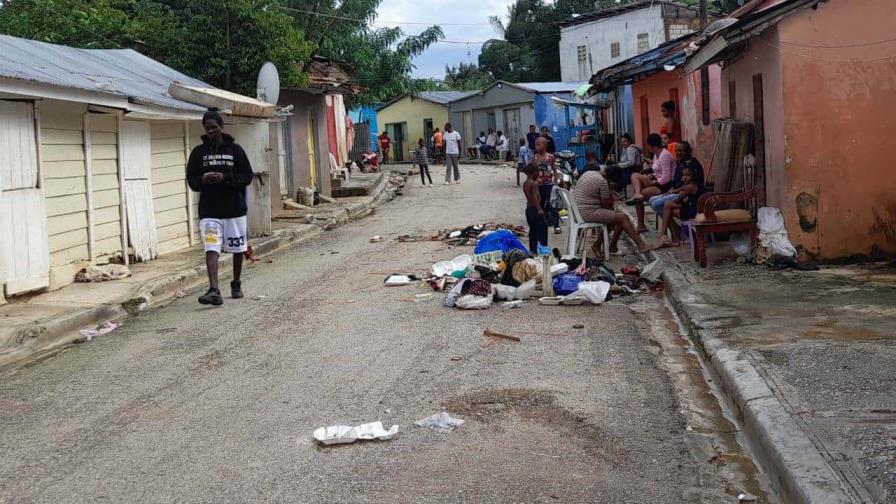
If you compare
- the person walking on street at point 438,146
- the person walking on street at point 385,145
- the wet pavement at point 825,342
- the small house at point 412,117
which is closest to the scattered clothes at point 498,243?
the wet pavement at point 825,342

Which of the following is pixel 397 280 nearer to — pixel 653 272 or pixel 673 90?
pixel 653 272

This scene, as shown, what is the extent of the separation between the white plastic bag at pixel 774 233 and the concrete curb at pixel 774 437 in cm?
341

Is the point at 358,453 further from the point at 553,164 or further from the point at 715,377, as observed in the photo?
the point at 553,164

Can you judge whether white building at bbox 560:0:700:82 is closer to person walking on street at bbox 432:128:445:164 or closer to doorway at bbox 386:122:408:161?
person walking on street at bbox 432:128:445:164

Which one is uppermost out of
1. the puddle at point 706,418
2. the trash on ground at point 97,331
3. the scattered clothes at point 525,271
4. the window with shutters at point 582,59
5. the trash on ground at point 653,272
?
the window with shutters at point 582,59

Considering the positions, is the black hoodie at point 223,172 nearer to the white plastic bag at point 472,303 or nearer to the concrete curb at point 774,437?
the white plastic bag at point 472,303

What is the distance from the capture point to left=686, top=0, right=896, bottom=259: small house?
1091cm

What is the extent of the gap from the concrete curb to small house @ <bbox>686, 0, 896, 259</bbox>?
376 cm

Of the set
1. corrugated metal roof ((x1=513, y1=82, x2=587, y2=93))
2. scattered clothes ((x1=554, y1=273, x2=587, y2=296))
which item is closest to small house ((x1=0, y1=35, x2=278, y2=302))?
scattered clothes ((x1=554, y1=273, x2=587, y2=296))

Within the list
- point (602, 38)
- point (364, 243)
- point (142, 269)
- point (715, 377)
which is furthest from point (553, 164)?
point (602, 38)

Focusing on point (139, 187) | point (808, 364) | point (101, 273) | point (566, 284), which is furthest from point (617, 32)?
point (808, 364)

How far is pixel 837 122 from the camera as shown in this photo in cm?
1099

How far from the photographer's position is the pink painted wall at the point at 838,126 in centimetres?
1091

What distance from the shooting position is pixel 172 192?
16094 millimetres
